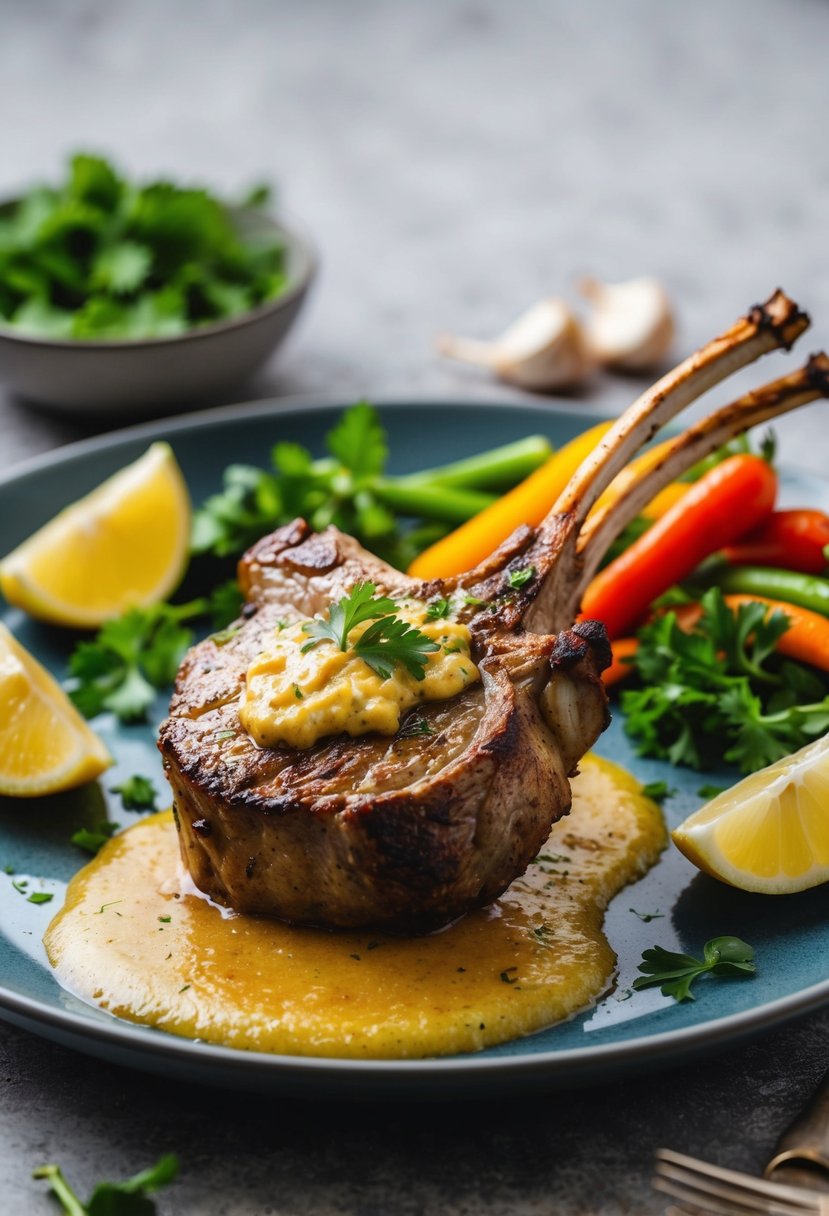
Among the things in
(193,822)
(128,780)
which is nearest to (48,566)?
(128,780)

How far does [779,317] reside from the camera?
4.59 m

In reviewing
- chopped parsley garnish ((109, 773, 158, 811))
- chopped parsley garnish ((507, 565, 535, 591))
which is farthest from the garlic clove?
chopped parsley garnish ((109, 773, 158, 811))

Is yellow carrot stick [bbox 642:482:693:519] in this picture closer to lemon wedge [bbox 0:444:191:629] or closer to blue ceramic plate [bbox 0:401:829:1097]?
blue ceramic plate [bbox 0:401:829:1097]

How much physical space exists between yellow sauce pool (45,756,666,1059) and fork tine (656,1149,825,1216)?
603 mm

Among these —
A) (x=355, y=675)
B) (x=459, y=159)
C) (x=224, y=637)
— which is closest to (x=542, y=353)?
(x=224, y=637)

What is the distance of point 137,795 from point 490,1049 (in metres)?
1.63

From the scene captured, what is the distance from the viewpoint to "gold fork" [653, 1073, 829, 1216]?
2.86 meters

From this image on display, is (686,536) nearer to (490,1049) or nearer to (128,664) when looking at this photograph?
(128,664)

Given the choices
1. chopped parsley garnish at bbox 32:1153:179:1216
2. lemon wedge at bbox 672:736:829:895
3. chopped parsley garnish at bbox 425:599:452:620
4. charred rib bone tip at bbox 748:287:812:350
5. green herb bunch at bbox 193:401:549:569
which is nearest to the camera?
chopped parsley garnish at bbox 32:1153:179:1216

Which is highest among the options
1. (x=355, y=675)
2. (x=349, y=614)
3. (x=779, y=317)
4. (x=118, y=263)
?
(x=779, y=317)

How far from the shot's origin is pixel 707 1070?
11.5 ft

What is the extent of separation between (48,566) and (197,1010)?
2.34 m

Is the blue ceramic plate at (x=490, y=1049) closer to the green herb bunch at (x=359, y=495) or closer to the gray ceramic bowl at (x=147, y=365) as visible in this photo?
the green herb bunch at (x=359, y=495)

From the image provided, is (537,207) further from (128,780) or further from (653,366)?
(128,780)
